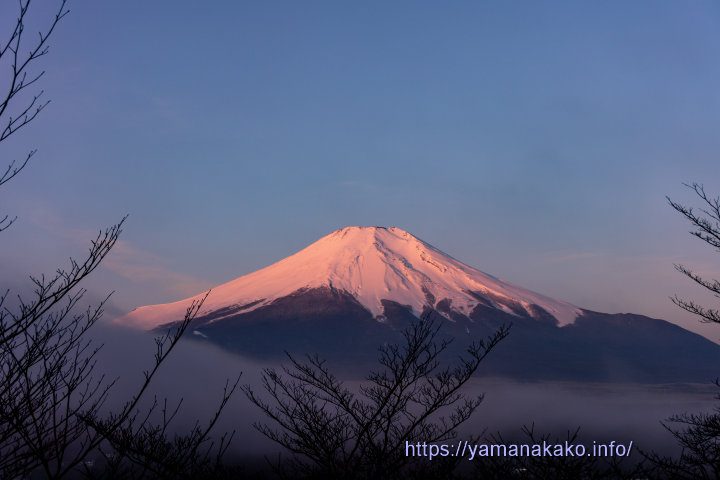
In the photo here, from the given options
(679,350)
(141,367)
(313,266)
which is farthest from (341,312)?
(679,350)

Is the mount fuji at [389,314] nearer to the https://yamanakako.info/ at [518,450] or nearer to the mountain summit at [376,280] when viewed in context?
the mountain summit at [376,280]

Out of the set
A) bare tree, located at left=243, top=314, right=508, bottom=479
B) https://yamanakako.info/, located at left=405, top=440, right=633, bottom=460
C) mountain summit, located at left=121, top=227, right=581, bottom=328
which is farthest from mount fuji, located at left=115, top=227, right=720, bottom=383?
https://yamanakako.info/, located at left=405, top=440, right=633, bottom=460

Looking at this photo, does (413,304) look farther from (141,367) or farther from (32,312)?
(32,312)

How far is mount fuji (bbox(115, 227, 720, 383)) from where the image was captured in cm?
14350

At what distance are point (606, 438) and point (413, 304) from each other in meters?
49.0

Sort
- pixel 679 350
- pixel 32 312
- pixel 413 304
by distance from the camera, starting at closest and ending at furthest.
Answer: pixel 32 312 → pixel 413 304 → pixel 679 350

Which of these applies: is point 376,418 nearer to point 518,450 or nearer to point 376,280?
point 518,450

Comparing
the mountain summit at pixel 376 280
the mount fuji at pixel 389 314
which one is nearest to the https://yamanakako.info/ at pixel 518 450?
the mount fuji at pixel 389 314

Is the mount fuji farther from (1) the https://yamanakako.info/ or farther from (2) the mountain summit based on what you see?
(1) the https://yamanakako.info/

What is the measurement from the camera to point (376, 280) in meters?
155

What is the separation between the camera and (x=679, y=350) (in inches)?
7397

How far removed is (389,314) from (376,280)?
40.8 ft

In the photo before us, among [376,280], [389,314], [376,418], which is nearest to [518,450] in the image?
[376,418]

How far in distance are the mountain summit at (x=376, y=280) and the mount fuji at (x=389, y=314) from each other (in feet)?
0.81
